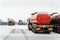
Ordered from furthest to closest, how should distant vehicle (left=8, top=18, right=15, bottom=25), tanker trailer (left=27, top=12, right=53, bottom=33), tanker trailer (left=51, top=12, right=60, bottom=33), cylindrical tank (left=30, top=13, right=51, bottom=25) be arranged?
distant vehicle (left=8, top=18, right=15, bottom=25) < tanker trailer (left=51, top=12, right=60, bottom=33) < cylindrical tank (left=30, top=13, right=51, bottom=25) < tanker trailer (left=27, top=12, right=53, bottom=33)

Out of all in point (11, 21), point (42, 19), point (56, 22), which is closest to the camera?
point (42, 19)

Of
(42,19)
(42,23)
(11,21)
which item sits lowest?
(42,23)

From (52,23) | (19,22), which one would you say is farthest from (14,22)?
(52,23)

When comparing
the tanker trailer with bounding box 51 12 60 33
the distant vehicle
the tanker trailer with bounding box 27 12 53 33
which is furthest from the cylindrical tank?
the distant vehicle

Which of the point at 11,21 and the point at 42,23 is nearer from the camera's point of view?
the point at 42,23

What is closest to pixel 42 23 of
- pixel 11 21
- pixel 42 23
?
pixel 42 23

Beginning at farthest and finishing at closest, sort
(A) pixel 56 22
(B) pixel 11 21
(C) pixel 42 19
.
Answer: (B) pixel 11 21, (A) pixel 56 22, (C) pixel 42 19

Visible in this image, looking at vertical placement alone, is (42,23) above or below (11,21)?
below

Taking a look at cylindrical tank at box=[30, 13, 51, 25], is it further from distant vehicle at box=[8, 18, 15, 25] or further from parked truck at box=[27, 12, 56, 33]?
distant vehicle at box=[8, 18, 15, 25]

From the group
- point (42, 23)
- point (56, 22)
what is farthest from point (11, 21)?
point (42, 23)

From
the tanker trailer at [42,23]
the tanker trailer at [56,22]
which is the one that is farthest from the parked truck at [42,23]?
the tanker trailer at [56,22]

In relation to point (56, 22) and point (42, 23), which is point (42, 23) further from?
point (56, 22)

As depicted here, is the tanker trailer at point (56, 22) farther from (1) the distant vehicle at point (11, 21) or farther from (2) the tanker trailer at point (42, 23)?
(1) the distant vehicle at point (11, 21)

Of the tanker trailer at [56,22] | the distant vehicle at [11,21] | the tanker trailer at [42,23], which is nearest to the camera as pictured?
the tanker trailer at [42,23]
